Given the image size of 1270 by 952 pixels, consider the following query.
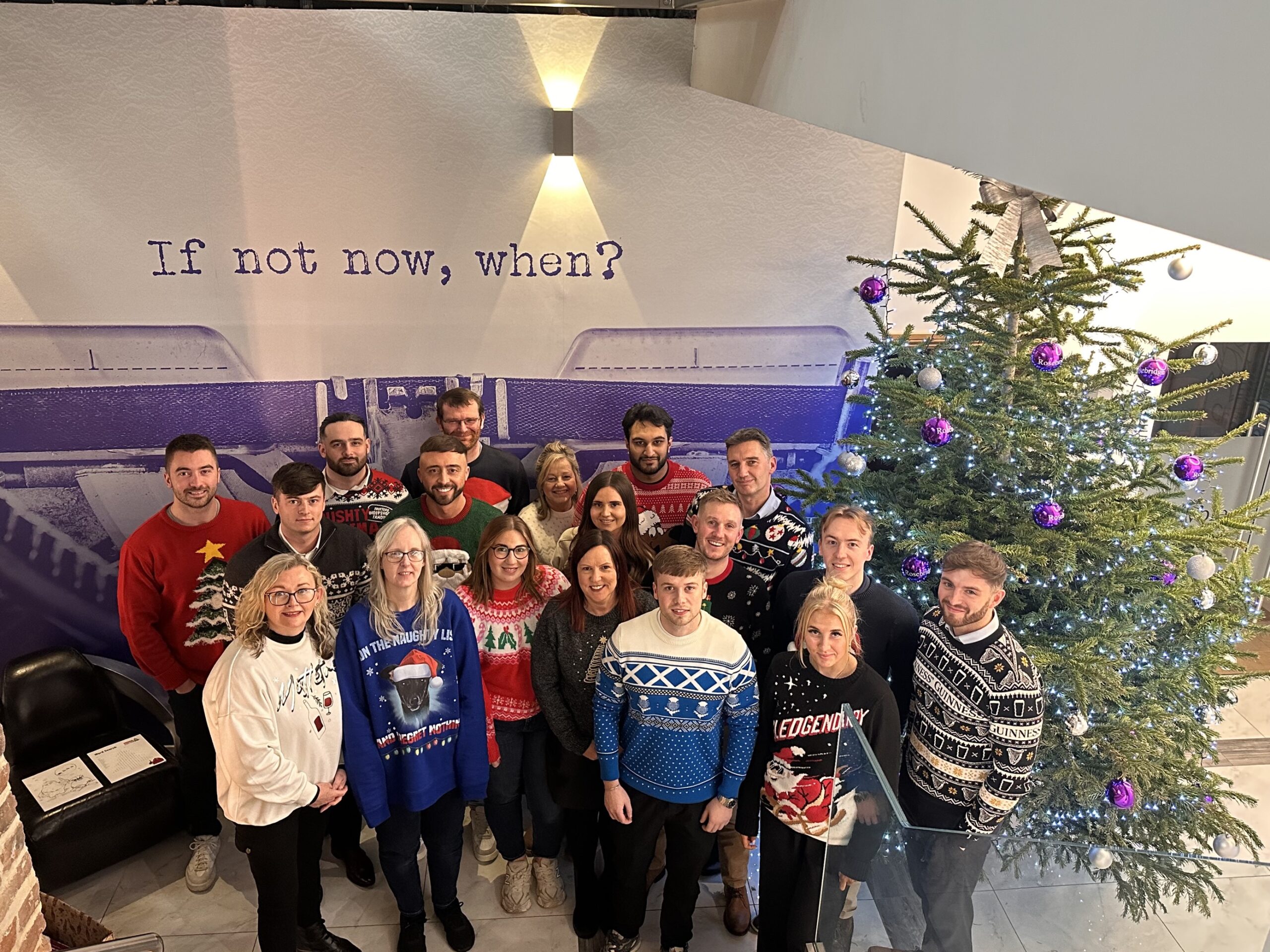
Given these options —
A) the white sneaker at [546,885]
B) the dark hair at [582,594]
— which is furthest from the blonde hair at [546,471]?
the white sneaker at [546,885]

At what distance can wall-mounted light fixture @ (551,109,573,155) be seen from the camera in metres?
4.49

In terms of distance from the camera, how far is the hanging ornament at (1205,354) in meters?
3.47

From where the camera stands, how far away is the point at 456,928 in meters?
3.61

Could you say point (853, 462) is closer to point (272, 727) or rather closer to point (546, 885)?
point (546, 885)

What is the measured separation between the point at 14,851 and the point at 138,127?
3304mm

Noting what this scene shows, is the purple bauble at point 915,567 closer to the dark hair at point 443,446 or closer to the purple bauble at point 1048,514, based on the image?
the purple bauble at point 1048,514

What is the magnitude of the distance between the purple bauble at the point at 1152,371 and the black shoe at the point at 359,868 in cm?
368

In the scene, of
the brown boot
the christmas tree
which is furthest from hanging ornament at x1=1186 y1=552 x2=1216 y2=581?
the brown boot

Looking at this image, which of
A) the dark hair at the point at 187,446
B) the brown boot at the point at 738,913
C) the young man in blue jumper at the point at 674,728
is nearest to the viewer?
the young man in blue jumper at the point at 674,728

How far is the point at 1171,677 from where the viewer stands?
339cm

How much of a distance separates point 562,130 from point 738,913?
361cm

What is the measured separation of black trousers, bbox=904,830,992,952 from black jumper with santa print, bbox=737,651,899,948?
0.44 metres

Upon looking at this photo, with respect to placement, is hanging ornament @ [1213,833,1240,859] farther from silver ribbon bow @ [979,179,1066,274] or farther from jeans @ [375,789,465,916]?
jeans @ [375,789,465,916]

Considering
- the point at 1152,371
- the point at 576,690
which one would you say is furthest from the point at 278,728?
the point at 1152,371
